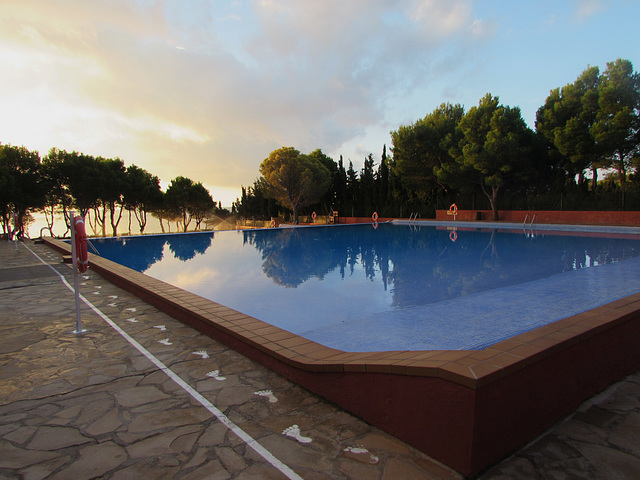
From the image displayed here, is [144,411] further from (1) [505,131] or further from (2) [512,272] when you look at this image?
(1) [505,131]

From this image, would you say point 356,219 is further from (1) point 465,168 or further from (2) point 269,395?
(2) point 269,395

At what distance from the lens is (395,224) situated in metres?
28.0

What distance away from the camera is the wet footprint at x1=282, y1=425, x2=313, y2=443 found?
2193 mm

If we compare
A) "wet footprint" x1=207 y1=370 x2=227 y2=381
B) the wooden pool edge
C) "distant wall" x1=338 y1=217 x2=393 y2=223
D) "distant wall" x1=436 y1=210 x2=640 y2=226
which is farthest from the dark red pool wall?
"distant wall" x1=338 y1=217 x2=393 y2=223

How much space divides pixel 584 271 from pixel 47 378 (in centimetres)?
909

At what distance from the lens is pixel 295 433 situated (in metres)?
2.27

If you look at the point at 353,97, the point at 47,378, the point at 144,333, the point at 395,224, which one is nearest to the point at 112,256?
the point at 144,333

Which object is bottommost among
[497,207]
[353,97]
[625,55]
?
[497,207]

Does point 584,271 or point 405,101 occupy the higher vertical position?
point 405,101

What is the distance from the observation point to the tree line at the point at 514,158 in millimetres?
19703

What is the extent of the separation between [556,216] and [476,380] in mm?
25015

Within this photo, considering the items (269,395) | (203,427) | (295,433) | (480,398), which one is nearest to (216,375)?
(269,395)

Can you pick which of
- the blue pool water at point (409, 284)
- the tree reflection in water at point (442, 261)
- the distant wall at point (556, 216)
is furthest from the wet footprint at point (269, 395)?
the distant wall at point (556, 216)

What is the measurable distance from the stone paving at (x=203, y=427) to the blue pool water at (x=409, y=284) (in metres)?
1.54
